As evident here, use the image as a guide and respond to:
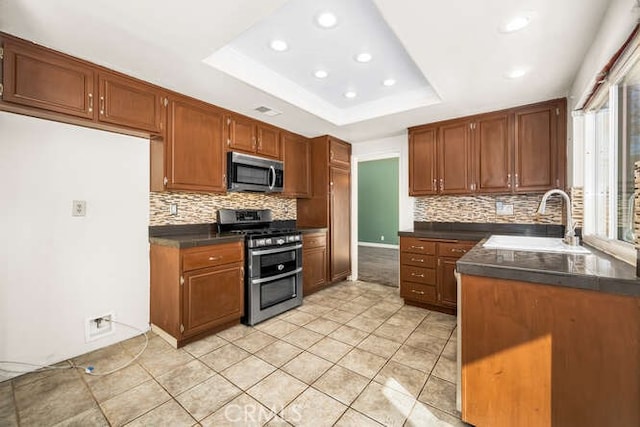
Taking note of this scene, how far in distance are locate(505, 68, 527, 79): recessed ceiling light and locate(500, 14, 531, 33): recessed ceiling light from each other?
621 millimetres

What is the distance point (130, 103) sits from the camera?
7.47ft

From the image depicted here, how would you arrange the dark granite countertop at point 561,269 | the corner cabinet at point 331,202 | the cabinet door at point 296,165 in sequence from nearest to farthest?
1. the dark granite countertop at point 561,269
2. the cabinet door at point 296,165
3. the corner cabinet at point 331,202

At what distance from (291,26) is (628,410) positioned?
2663 millimetres

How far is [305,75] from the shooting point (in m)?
2.66

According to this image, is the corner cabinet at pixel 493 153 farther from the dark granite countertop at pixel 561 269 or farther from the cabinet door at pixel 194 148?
the cabinet door at pixel 194 148

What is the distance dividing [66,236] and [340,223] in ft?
10.3

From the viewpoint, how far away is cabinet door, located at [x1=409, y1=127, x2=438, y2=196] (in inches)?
137

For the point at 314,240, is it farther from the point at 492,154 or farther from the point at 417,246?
the point at 492,154

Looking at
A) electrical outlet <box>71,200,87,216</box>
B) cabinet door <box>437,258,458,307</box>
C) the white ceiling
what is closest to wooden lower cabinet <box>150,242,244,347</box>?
electrical outlet <box>71,200,87,216</box>

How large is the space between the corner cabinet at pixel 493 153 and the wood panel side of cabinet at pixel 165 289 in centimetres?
291

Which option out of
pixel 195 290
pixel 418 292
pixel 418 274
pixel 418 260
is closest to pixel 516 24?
pixel 418 260

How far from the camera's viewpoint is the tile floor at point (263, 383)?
60.2 inches

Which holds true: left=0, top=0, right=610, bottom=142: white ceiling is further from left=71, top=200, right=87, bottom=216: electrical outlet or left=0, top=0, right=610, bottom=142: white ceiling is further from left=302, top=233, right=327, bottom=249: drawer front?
left=302, top=233, right=327, bottom=249: drawer front

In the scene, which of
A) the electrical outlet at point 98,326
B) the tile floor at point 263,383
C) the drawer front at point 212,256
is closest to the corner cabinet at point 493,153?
the tile floor at point 263,383
